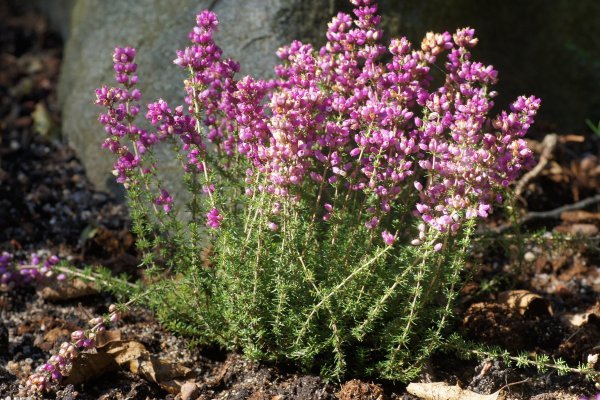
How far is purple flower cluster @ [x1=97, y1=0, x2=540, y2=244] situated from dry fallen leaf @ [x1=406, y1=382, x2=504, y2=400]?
2.12ft

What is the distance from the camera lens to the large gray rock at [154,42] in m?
4.57

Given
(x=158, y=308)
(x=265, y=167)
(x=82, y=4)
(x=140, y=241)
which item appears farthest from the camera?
(x=82, y=4)

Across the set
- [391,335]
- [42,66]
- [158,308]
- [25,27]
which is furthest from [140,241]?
[25,27]

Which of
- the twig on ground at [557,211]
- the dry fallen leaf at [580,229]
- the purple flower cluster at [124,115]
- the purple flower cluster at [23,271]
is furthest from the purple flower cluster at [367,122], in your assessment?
the dry fallen leaf at [580,229]

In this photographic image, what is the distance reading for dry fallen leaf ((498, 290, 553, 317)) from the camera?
375 cm

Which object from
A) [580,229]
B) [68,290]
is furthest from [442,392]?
[68,290]

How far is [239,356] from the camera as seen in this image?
3.48m

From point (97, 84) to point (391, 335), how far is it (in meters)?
2.93

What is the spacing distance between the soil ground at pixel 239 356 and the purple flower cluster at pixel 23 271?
7 centimetres

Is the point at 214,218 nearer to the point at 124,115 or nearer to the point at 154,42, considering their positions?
the point at 124,115

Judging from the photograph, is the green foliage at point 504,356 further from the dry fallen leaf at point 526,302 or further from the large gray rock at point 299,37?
the large gray rock at point 299,37

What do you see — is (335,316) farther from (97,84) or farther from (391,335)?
(97,84)

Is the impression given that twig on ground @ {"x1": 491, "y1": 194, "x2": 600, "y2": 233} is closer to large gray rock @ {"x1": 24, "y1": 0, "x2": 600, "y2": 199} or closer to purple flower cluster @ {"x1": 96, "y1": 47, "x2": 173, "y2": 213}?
large gray rock @ {"x1": 24, "y1": 0, "x2": 600, "y2": 199}

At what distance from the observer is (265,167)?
9.45ft
